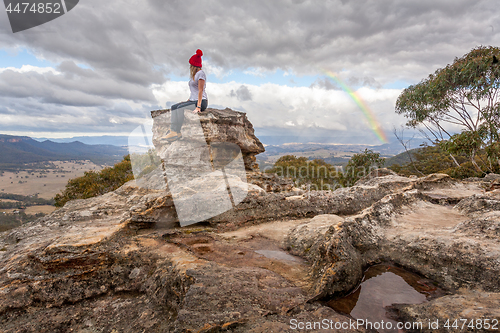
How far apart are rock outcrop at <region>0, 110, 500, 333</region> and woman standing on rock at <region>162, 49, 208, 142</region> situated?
17.2 feet

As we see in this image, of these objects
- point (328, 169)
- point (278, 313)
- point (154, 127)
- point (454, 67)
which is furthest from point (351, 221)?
point (328, 169)

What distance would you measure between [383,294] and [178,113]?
11.1 metres

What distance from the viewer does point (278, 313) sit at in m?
3.15

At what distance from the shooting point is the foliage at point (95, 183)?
2727cm

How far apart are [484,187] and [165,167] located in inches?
659

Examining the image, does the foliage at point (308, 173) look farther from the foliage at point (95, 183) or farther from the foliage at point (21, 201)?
the foliage at point (21, 201)

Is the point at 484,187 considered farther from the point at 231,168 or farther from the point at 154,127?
the point at 154,127

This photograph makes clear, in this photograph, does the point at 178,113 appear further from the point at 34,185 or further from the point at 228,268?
the point at 34,185

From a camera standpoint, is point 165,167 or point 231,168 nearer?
point 165,167

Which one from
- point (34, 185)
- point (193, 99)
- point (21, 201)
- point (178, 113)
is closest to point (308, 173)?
point (178, 113)

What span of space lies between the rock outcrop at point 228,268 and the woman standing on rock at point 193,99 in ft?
17.2

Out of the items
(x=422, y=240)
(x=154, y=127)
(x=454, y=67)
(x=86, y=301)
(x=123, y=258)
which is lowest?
(x=86, y=301)

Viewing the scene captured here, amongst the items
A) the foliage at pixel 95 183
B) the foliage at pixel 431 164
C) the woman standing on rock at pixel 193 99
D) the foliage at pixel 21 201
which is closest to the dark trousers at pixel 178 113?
the woman standing on rock at pixel 193 99

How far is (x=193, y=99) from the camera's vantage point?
11.1m
